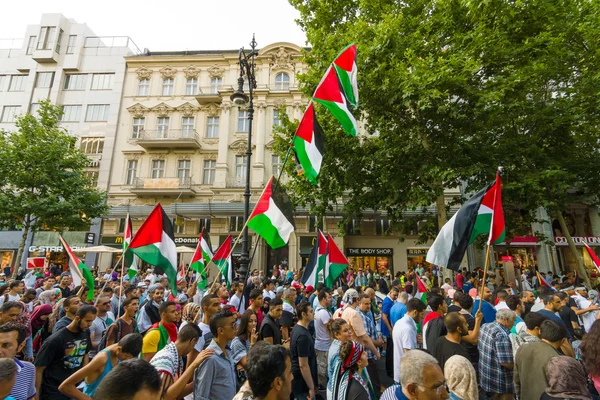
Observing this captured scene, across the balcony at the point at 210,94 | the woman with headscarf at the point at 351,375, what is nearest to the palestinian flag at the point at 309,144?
the woman with headscarf at the point at 351,375

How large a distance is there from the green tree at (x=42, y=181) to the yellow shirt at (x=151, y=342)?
1978cm

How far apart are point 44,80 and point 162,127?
548 inches

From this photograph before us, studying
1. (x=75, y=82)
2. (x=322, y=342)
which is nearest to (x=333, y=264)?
(x=322, y=342)

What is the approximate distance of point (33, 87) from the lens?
100.0ft

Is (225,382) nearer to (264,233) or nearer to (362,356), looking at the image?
(362,356)

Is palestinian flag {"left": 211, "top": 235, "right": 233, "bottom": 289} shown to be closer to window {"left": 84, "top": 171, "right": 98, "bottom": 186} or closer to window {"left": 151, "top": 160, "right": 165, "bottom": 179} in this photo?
window {"left": 151, "top": 160, "right": 165, "bottom": 179}

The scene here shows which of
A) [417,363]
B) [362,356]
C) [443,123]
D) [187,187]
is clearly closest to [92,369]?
[362,356]

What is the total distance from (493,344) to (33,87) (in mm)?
40243

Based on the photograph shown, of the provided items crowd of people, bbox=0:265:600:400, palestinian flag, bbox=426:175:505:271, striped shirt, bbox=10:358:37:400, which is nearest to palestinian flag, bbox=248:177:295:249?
crowd of people, bbox=0:265:600:400

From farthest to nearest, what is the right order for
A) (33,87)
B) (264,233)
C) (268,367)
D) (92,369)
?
(33,87) < (264,233) < (92,369) < (268,367)

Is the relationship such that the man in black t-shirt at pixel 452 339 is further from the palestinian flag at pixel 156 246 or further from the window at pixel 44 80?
the window at pixel 44 80

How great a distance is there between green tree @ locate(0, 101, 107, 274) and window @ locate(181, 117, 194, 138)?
797 cm

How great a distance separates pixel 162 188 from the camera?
2511cm

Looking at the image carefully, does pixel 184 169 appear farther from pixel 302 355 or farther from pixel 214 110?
pixel 302 355
